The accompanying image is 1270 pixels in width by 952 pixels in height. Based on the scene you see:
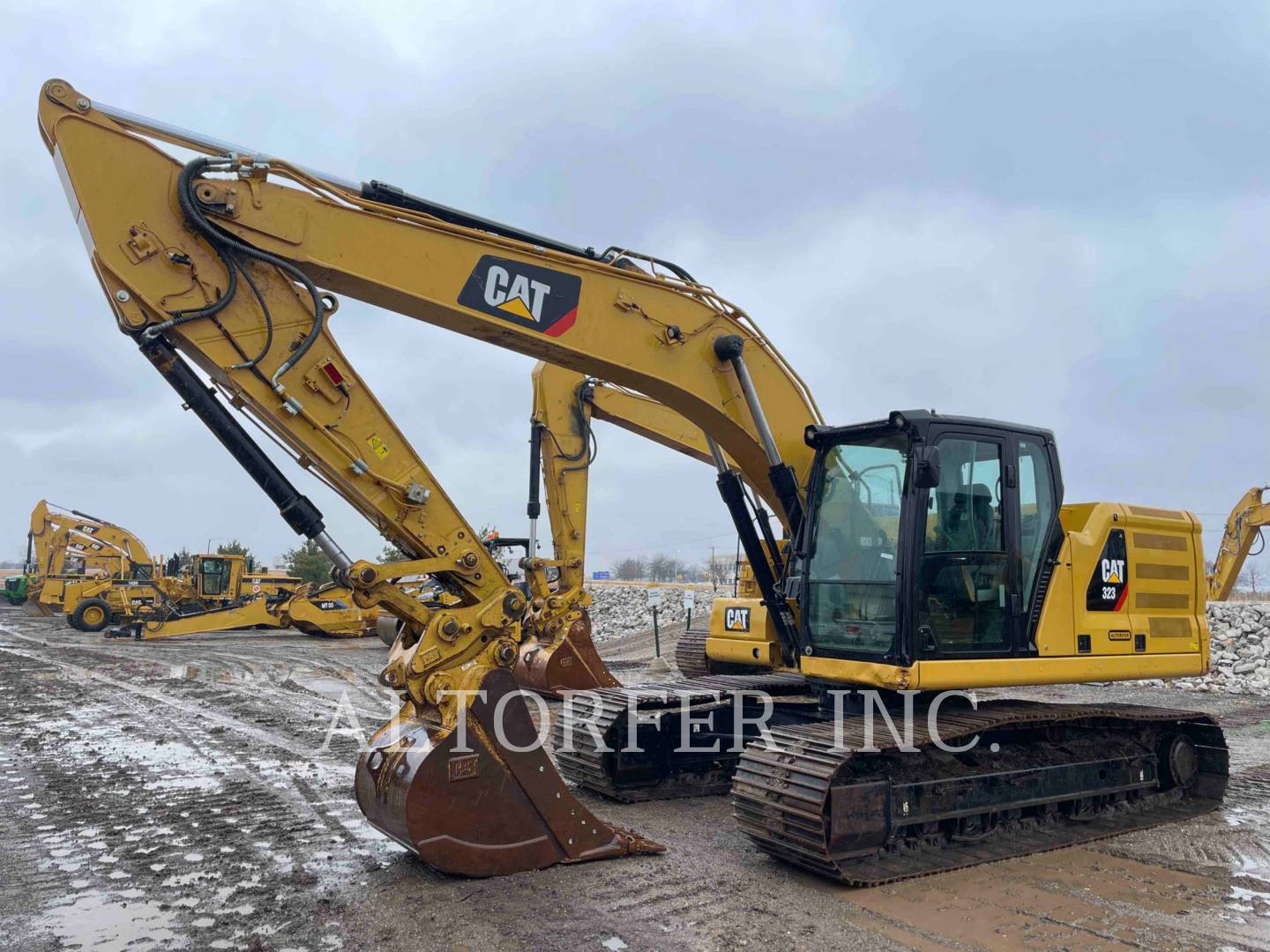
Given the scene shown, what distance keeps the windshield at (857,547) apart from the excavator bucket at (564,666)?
6.64 m

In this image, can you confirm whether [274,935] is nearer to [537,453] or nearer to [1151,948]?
[1151,948]

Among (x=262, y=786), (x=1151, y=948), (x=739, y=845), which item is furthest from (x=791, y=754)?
(x=262, y=786)

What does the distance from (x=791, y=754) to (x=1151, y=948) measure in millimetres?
1978

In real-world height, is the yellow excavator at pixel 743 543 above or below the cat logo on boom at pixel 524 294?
below

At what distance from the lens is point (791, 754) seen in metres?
5.80

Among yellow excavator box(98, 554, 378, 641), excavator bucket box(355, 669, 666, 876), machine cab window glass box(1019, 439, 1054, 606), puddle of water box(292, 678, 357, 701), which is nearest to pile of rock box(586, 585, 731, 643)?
yellow excavator box(98, 554, 378, 641)

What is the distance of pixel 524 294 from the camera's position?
5.77 meters

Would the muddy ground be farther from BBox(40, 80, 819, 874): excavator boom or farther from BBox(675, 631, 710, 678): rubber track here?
BBox(675, 631, 710, 678): rubber track

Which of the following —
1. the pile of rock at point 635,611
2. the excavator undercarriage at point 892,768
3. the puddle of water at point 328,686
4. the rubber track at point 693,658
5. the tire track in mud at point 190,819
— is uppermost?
the pile of rock at point 635,611

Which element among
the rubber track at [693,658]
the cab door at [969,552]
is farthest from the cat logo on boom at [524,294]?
the rubber track at [693,658]

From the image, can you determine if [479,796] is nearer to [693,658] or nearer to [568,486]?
[693,658]

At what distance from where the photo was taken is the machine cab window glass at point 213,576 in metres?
28.2

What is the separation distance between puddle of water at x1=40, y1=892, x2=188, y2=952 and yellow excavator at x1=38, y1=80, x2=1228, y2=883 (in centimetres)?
114

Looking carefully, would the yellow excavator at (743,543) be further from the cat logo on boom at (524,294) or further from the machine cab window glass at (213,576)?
the machine cab window glass at (213,576)
